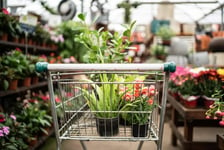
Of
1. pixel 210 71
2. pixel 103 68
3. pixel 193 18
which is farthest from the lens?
pixel 193 18

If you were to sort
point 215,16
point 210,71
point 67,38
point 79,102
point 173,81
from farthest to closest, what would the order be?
point 215,16 < point 67,38 < point 173,81 < point 210,71 < point 79,102

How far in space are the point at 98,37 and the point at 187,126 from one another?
1223 millimetres

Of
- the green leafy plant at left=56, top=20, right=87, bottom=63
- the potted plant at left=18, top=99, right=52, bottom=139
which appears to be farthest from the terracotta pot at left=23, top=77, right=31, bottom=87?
the green leafy plant at left=56, top=20, right=87, bottom=63

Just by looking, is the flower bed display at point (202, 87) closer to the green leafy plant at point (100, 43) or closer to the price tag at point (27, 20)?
the green leafy plant at point (100, 43)

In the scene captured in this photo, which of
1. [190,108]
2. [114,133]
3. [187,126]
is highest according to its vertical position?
[114,133]

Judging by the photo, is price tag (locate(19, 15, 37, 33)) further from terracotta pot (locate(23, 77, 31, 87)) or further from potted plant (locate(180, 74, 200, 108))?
potted plant (locate(180, 74, 200, 108))

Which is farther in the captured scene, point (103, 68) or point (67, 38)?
point (67, 38)

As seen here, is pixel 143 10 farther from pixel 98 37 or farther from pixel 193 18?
pixel 98 37

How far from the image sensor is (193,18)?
1011cm

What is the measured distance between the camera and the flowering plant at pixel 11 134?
160cm

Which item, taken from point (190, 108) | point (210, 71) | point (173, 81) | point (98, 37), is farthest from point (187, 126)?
point (98, 37)

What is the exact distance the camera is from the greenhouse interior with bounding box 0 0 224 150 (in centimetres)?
102

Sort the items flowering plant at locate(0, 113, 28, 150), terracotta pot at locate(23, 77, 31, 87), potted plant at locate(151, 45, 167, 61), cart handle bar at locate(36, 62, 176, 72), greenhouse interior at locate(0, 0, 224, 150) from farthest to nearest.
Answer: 1. potted plant at locate(151, 45, 167, 61)
2. terracotta pot at locate(23, 77, 31, 87)
3. flowering plant at locate(0, 113, 28, 150)
4. greenhouse interior at locate(0, 0, 224, 150)
5. cart handle bar at locate(36, 62, 176, 72)

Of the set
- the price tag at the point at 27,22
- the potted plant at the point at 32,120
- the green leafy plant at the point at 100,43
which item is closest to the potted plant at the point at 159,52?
the price tag at the point at 27,22
